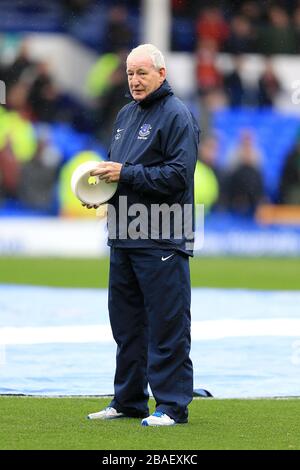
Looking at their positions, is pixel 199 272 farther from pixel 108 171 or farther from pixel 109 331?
pixel 108 171

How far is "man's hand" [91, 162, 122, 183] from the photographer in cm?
733

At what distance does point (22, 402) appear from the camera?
27.0 feet

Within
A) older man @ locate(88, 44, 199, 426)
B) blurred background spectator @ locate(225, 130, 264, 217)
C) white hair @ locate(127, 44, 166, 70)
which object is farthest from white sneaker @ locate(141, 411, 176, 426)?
blurred background spectator @ locate(225, 130, 264, 217)

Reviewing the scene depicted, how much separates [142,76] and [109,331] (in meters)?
4.91

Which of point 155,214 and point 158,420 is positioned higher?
point 155,214

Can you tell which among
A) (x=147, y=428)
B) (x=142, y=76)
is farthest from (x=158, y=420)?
(x=142, y=76)

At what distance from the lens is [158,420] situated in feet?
24.1

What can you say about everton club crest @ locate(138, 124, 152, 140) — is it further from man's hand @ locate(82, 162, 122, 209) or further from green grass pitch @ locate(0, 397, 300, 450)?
green grass pitch @ locate(0, 397, 300, 450)

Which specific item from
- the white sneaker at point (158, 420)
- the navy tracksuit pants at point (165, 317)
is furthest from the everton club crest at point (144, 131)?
the white sneaker at point (158, 420)

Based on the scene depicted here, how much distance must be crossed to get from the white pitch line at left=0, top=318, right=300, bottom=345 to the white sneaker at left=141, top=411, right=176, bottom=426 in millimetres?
3821

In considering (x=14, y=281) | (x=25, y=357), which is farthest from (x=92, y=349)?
(x=14, y=281)
